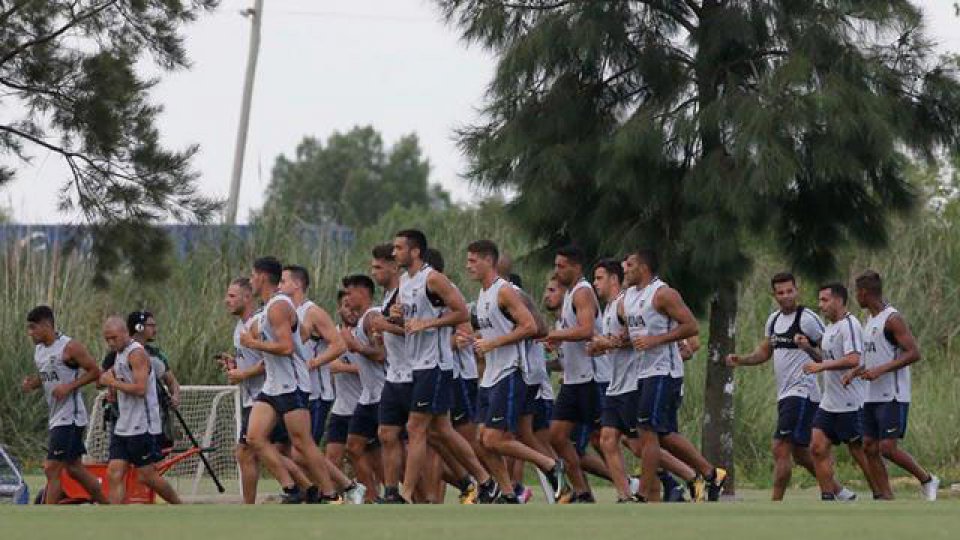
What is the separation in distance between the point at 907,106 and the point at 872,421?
4.28 metres

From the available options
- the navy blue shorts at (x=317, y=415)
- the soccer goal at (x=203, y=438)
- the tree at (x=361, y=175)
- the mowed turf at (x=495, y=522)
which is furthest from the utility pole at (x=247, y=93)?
the tree at (x=361, y=175)

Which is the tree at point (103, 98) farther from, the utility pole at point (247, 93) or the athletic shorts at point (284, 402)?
the utility pole at point (247, 93)

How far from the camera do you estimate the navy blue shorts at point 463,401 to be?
19906mm

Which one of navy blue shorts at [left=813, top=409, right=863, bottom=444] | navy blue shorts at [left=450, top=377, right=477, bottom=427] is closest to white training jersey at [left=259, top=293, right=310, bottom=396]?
navy blue shorts at [left=450, top=377, right=477, bottom=427]

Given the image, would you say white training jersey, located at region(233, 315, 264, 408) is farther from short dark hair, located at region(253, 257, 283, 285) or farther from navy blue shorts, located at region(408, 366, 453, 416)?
navy blue shorts, located at region(408, 366, 453, 416)

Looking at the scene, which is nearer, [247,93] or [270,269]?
[270,269]

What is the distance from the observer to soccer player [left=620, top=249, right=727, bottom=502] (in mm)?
18703

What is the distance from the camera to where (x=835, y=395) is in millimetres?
20375

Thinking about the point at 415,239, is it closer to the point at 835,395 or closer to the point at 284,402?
the point at 284,402

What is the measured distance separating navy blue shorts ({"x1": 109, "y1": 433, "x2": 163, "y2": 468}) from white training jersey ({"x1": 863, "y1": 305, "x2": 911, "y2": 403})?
20.9ft

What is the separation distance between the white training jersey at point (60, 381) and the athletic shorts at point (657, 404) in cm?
502

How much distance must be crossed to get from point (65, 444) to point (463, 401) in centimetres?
350

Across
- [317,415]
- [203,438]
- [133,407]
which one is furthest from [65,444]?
[203,438]

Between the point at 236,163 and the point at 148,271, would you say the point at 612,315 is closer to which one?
the point at 148,271
